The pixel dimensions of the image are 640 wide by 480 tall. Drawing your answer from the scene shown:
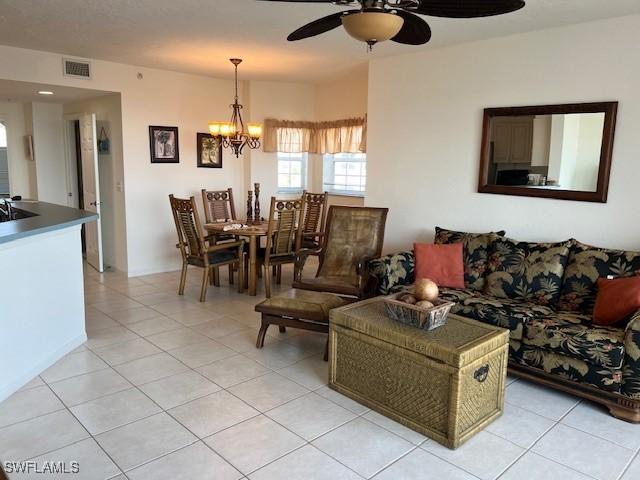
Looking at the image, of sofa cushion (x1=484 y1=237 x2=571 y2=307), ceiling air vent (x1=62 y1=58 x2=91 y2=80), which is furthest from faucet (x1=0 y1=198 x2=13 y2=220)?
Answer: sofa cushion (x1=484 y1=237 x2=571 y2=307)

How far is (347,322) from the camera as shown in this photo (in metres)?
2.94

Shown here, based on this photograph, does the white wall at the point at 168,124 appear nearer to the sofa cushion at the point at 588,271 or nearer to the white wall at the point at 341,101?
the white wall at the point at 341,101

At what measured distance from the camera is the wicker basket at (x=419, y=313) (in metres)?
2.68

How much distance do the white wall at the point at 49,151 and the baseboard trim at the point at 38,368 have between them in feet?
13.3

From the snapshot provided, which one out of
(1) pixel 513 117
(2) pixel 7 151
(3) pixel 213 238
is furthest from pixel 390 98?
(2) pixel 7 151

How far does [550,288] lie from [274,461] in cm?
232

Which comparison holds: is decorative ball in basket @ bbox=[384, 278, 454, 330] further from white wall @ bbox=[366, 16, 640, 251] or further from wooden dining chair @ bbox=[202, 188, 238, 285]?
wooden dining chair @ bbox=[202, 188, 238, 285]

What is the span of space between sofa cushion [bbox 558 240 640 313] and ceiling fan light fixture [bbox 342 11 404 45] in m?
2.30

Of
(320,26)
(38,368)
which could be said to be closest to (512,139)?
(320,26)

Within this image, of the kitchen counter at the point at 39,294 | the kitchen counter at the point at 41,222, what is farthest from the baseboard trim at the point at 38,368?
the kitchen counter at the point at 41,222

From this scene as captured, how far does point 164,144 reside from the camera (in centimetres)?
600

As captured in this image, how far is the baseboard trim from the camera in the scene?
115 inches

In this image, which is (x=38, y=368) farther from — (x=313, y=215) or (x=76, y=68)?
(x=313, y=215)

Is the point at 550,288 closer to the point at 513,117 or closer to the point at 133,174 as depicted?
the point at 513,117
